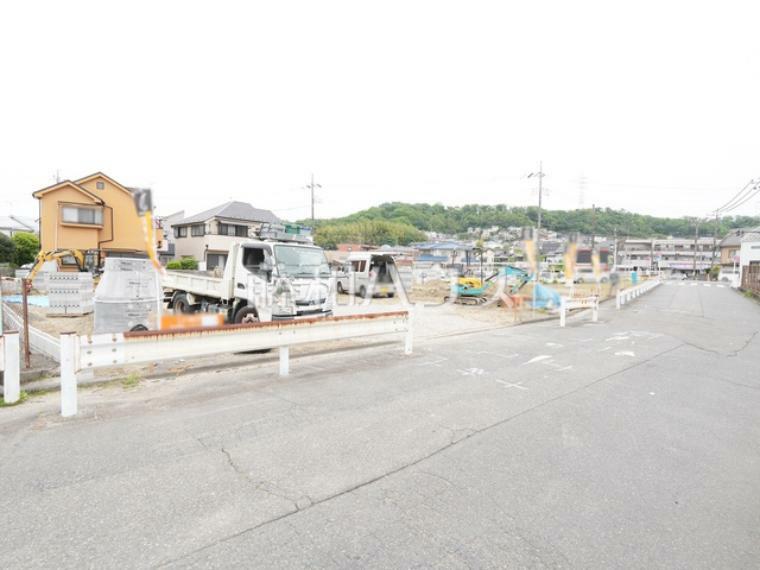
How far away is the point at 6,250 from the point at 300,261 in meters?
41.0

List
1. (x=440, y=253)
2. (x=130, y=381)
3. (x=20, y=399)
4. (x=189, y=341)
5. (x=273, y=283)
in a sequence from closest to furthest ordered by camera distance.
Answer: (x=20, y=399) → (x=189, y=341) → (x=130, y=381) → (x=273, y=283) → (x=440, y=253)

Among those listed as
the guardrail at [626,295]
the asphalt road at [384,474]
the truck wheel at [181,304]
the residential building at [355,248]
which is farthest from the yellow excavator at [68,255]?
the guardrail at [626,295]

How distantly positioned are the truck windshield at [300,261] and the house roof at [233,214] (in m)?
24.8

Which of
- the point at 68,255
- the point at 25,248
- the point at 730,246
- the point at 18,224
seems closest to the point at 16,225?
the point at 18,224

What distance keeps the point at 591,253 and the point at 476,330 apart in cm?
1378

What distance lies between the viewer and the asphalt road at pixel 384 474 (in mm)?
2293

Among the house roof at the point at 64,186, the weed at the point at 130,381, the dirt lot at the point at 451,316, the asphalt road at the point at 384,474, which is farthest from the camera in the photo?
the house roof at the point at 64,186

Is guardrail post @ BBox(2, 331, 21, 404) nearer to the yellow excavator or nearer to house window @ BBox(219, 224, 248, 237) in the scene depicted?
the yellow excavator

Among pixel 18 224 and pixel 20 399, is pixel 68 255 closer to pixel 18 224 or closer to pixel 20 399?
pixel 20 399

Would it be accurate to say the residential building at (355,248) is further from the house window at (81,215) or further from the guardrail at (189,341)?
the guardrail at (189,341)

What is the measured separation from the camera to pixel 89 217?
1088 inches

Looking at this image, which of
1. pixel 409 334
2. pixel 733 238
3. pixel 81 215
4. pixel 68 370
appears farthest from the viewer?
pixel 733 238

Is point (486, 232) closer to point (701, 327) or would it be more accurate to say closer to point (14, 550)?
point (701, 327)

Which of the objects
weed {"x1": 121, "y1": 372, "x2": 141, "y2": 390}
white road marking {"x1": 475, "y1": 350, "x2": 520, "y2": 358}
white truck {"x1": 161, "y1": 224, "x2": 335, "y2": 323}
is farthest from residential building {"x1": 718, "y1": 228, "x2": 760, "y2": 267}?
weed {"x1": 121, "y1": 372, "x2": 141, "y2": 390}
